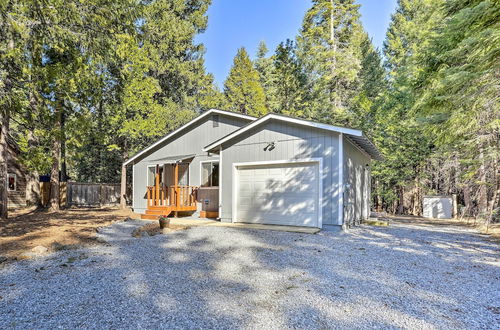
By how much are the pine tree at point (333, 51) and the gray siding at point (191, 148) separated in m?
9.82

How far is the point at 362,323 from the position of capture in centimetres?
294

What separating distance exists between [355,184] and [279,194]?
9.90ft

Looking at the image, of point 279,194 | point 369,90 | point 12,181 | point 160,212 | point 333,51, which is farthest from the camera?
point 369,90

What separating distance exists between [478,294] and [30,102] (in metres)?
12.3

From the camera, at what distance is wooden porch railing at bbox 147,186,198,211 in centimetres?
1184

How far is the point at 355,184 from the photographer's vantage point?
1040 centimetres

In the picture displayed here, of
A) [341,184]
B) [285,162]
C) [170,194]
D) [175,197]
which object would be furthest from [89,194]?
[341,184]

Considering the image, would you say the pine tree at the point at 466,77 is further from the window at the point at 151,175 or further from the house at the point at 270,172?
the window at the point at 151,175

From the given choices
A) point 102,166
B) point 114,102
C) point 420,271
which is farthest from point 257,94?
point 420,271

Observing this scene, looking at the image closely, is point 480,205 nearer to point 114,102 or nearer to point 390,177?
point 390,177

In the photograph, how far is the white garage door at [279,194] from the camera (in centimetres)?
884

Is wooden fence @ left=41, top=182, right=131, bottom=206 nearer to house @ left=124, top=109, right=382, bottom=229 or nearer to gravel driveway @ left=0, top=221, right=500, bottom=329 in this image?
house @ left=124, top=109, right=382, bottom=229

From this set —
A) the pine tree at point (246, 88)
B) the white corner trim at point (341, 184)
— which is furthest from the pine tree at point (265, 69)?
the white corner trim at point (341, 184)

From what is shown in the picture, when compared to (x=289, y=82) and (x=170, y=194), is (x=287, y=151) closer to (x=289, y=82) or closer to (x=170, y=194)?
(x=170, y=194)
